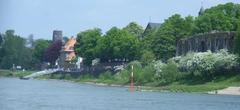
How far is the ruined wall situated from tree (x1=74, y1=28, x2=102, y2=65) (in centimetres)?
3331

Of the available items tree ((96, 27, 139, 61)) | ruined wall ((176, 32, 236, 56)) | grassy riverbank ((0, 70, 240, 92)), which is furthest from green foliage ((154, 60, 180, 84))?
tree ((96, 27, 139, 61))

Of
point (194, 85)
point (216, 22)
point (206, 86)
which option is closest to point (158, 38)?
point (216, 22)

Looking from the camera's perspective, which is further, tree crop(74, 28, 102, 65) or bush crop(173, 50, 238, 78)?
tree crop(74, 28, 102, 65)

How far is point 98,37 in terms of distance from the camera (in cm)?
16575

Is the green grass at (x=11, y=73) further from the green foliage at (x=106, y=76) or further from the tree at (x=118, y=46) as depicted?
the green foliage at (x=106, y=76)

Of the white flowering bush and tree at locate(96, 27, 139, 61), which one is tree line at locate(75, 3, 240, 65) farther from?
the white flowering bush

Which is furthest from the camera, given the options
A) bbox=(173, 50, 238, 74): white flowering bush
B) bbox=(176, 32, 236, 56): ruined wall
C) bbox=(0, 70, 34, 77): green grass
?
bbox=(0, 70, 34, 77): green grass

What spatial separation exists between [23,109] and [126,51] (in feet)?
298

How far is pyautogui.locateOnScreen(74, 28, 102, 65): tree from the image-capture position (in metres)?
163

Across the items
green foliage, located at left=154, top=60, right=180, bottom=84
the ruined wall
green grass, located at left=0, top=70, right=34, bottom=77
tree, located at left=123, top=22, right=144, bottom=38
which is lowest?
green foliage, located at left=154, top=60, right=180, bottom=84

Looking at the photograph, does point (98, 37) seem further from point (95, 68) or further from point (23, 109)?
point (23, 109)

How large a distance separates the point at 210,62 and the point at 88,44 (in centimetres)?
6211

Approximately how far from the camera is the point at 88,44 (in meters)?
164

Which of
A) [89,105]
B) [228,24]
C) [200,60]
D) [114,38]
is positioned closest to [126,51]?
[114,38]
